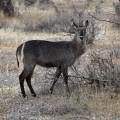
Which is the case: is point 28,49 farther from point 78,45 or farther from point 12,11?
point 12,11

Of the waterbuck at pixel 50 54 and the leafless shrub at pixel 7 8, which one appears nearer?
the waterbuck at pixel 50 54

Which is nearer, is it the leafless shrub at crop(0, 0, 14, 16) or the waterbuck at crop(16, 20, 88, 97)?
the waterbuck at crop(16, 20, 88, 97)

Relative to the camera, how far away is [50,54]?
7.36 meters

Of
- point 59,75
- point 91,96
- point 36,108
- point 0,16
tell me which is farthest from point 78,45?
point 0,16

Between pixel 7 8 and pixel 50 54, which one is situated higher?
pixel 50 54

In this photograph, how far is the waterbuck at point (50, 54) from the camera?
7199 mm

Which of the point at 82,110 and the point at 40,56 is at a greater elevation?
the point at 40,56

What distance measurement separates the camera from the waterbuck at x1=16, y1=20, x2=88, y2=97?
283 inches

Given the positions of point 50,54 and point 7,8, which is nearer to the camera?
point 50,54

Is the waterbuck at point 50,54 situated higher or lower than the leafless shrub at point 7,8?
higher

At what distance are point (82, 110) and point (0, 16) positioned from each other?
15109 mm

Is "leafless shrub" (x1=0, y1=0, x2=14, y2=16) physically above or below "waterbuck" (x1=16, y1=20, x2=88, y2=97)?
below

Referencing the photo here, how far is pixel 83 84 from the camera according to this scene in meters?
7.38

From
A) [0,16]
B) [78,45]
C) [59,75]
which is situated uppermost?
[78,45]
